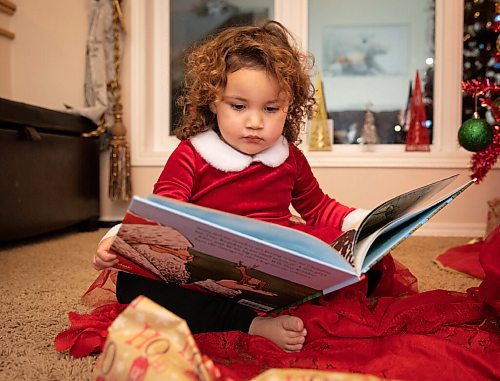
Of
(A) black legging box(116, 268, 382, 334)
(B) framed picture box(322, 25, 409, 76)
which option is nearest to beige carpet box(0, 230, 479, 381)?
(A) black legging box(116, 268, 382, 334)

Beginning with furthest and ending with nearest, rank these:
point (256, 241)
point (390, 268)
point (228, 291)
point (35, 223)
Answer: point (35, 223), point (390, 268), point (228, 291), point (256, 241)

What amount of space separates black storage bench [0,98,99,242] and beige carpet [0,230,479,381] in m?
0.09

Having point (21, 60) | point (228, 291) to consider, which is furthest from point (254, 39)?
point (21, 60)

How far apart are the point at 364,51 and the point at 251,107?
1.68 meters

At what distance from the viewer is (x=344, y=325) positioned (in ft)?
2.33

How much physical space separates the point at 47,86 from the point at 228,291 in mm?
1904

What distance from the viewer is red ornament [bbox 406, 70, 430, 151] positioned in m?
2.22

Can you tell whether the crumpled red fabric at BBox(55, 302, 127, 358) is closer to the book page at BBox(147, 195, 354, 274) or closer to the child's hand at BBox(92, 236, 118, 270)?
the child's hand at BBox(92, 236, 118, 270)

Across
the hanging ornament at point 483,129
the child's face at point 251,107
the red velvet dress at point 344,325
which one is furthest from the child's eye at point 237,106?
the hanging ornament at point 483,129

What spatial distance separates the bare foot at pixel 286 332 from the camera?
0.68 m

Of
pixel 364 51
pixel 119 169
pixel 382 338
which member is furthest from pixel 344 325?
pixel 364 51

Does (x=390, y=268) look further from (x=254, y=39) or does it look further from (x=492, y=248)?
(x=254, y=39)

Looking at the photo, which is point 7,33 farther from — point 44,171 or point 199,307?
point 199,307

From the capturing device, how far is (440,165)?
2.12 m
